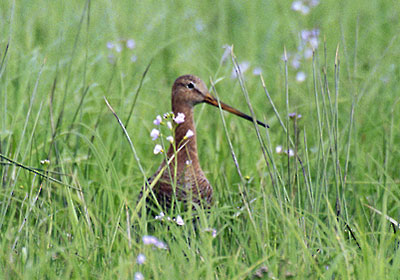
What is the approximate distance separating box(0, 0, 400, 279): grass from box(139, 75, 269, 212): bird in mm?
127

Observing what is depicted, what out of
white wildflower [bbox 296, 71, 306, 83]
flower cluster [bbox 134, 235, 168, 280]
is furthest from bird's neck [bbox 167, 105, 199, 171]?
white wildflower [bbox 296, 71, 306, 83]

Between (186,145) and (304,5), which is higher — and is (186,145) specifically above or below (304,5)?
below

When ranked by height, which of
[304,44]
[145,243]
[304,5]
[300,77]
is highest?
[304,5]

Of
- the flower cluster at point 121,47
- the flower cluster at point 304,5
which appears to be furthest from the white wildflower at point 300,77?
the flower cluster at point 121,47

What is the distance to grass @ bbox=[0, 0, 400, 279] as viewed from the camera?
2.42 metres

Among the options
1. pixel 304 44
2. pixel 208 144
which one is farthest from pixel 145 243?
pixel 304 44

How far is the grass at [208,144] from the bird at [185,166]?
13cm

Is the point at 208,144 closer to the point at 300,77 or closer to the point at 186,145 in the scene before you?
the point at 186,145

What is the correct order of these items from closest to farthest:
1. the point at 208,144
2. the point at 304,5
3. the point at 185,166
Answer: the point at 185,166 → the point at 208,144 → the point at 304,5

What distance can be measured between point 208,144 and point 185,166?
2.66 feet

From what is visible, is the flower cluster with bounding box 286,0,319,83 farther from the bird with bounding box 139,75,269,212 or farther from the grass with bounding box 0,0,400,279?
the bird with bounding box 139,75,269,212

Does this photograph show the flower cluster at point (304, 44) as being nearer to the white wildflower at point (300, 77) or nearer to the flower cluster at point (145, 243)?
the white wildflower at point (300, 77)

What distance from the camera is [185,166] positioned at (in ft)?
10.5

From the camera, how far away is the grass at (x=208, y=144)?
242cm
